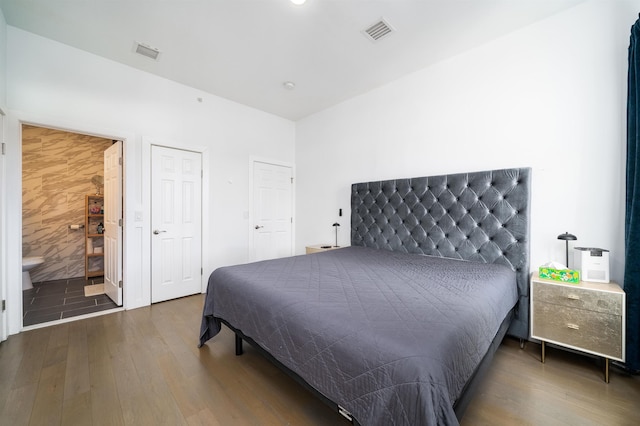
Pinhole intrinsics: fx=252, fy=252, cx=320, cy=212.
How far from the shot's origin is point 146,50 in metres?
2.79

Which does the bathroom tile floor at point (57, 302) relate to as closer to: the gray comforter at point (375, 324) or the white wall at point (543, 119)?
the gray comforter at point (375, 324)

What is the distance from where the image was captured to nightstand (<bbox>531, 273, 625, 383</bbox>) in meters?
1.74

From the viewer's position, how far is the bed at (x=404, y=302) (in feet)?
3.17

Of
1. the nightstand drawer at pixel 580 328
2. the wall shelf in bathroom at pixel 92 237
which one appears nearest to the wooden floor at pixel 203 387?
the nightstand drawer at pixel 580 328

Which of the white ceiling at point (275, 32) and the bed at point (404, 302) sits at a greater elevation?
the white ceiling at point (275, 32)

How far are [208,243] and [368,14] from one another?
342 cm

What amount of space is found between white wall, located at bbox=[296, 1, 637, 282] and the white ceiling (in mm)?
234

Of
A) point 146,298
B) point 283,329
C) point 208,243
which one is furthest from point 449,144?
point 146,298

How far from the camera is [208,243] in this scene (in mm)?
3771

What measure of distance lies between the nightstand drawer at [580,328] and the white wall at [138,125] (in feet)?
12.3

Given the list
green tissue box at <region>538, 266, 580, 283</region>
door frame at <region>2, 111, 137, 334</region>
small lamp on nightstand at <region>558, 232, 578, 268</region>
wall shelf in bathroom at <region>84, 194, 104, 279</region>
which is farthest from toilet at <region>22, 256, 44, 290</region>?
small lamp on nightstand at <region>558, 232, 578, 268</region>

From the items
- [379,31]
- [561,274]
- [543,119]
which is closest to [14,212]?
[379,31]

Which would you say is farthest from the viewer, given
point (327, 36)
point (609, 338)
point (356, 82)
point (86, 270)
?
point (86, 270)

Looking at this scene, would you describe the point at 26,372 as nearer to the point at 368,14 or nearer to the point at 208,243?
the point at 208,243
